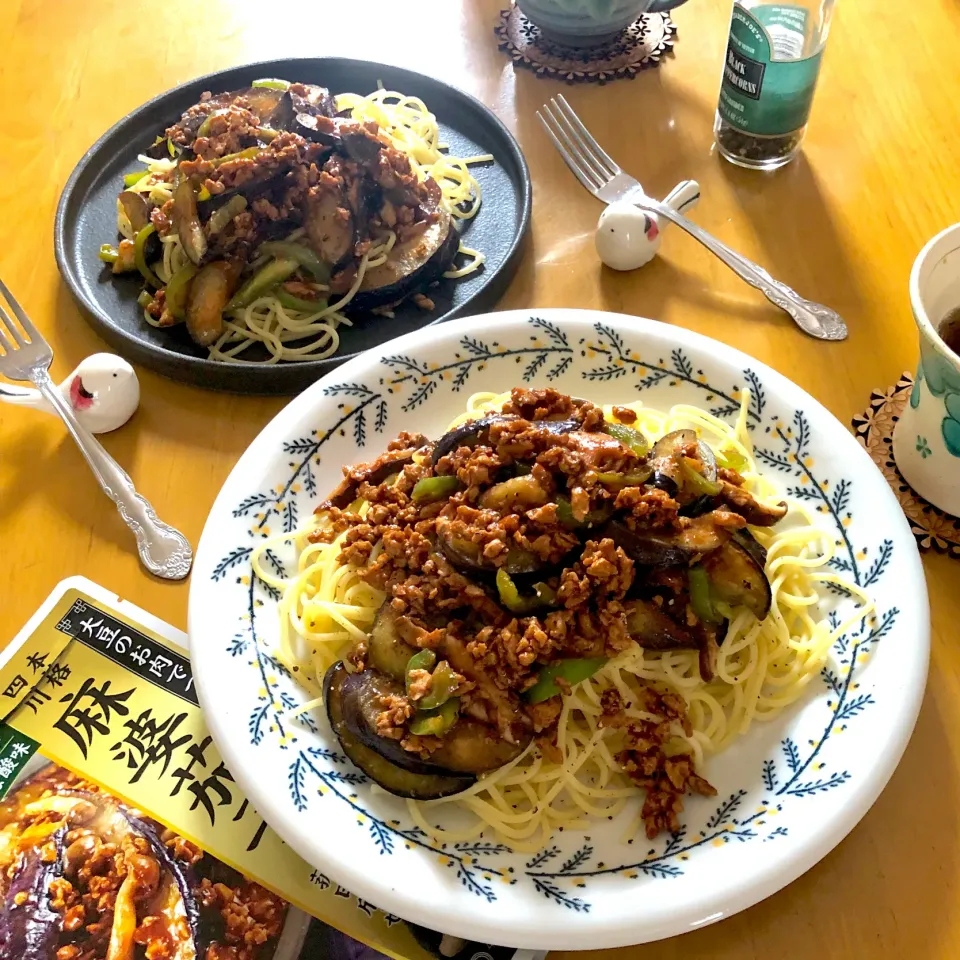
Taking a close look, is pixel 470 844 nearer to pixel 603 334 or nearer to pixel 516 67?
pixel 603 334

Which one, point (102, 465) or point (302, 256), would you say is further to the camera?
point (302, 256)

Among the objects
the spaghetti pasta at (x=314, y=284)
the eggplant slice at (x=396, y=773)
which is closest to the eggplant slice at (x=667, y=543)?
the eggplant slice at (x=396, y=773)

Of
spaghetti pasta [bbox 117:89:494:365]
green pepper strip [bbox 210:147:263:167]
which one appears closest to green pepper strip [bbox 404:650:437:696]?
spaghetti pasta [bbox 117:89:494:365]

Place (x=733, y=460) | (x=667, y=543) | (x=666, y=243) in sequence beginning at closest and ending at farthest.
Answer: (x=667, y=543) → (x=733, y=460) → (x=666, y=243)

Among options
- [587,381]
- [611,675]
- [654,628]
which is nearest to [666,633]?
[654,628]

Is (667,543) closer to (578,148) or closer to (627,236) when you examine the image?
(627,236)

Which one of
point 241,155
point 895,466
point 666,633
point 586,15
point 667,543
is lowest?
point 895,466

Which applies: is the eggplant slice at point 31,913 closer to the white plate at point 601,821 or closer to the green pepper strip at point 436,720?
the white plate at point 601,821

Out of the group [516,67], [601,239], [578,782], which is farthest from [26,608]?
[516,67]
